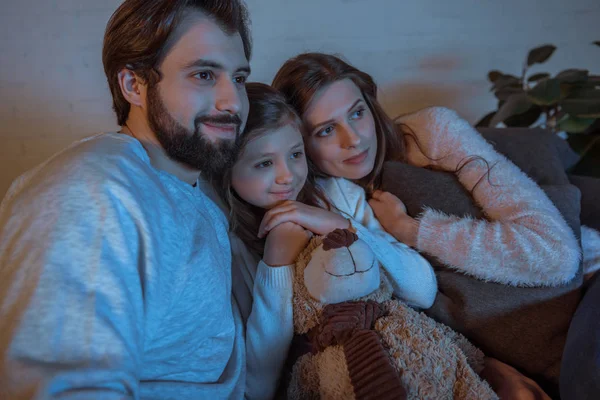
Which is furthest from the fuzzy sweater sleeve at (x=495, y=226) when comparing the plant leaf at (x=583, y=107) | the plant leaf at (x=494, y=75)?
the plant leaf at (x=494, y=75)

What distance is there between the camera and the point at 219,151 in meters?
0.91

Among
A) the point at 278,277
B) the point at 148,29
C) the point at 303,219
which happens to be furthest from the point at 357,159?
the point at 148,29

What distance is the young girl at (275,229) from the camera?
1.00 m

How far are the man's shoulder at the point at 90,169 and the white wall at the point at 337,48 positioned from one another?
1.13 m

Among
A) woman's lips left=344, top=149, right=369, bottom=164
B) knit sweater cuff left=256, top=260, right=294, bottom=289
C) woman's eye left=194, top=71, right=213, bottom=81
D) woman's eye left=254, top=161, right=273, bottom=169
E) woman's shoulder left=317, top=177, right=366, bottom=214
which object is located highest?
woman's eye left=194, top=71, right=213, bottom=81

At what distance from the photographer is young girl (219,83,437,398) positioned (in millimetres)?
995

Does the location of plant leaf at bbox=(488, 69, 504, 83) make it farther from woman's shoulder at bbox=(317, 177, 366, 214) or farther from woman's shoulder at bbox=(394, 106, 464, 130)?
woman's shoulder at bbox=(317, 177, 366, 214)

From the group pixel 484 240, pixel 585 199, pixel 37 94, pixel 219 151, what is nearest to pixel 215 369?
pixel 219 151

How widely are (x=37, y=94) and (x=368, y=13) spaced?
143 centimetres

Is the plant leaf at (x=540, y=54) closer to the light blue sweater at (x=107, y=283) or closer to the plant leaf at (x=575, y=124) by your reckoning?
the plant leaf at (x=575, y=124)

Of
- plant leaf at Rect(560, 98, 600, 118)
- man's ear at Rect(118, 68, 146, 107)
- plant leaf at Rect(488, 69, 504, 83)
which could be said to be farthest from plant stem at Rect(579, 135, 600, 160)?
man's ear at Rect(118, 68, 146, 107)

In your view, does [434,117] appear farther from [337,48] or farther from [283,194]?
[337,48]

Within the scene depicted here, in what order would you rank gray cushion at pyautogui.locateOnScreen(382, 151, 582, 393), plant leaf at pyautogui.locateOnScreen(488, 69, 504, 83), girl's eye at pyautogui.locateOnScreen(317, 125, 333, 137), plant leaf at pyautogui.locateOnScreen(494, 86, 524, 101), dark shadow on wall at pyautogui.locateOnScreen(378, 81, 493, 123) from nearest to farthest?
gray cushion at pyautogui.locateOnScreen(382, 151, 582, 393), girl's eye at pyautogui.locateOnScreen(317, 125, 333, 137), plant leaf at pyautogui.locateOnScreen(494, 86, 524, 101), plant leaf at pyautogui.locateOnScreen(488, 69, 504, 83), dark shadow on wall at pyautogui.locateOnScreen(378, 81, 493, 123)

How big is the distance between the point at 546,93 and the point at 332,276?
3.71 ft
